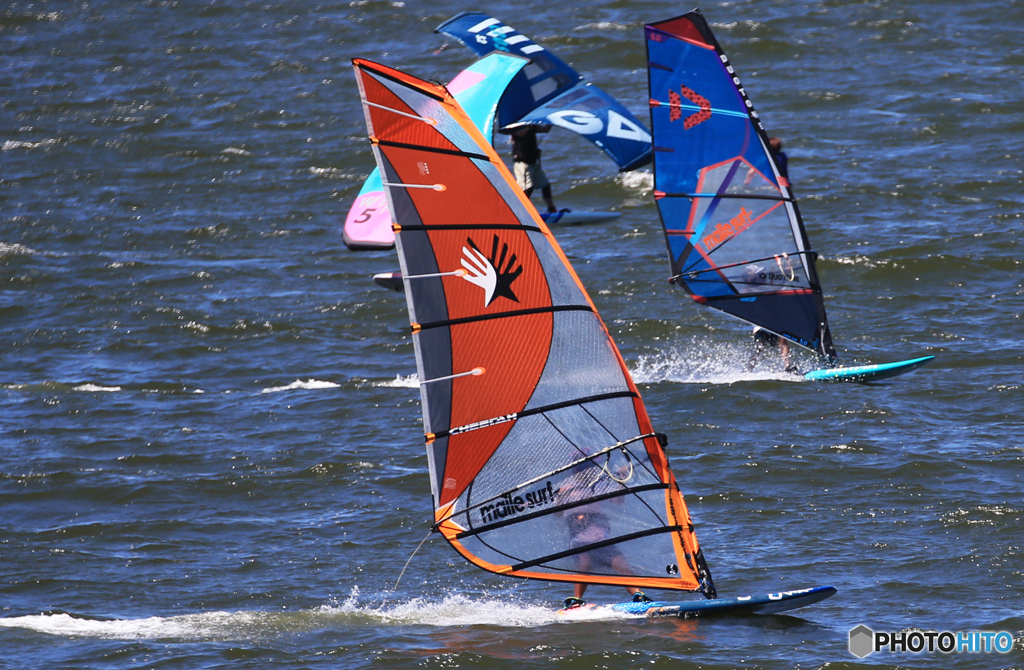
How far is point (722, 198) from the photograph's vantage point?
1582cm

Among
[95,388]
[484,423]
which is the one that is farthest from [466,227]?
[95,388]

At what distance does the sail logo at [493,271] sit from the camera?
9.77 m

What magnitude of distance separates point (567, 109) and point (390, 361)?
15.5 feet

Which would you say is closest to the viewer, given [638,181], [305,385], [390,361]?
[305,385]

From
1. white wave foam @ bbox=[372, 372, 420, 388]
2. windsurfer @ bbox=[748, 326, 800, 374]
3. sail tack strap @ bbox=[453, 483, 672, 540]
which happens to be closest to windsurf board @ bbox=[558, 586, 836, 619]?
sail tack strap @ bbox=[453, 483, 672, 540]

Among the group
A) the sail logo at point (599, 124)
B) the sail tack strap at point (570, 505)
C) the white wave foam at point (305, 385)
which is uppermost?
the sail logo at point (599, 124)

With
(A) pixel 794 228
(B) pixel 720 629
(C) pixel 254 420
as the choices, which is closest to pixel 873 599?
(B) pixel 720 629

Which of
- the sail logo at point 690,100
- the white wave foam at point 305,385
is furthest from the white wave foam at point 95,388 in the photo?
the sail logo at point 690,100

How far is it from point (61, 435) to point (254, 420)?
105 inches

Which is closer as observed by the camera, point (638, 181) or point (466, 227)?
point (466, 227)

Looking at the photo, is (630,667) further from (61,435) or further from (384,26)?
(384,26)

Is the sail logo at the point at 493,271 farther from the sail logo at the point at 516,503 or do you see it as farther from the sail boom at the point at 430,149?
the sail logo at the point at 516,503

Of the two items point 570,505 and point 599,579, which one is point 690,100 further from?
point 599,579

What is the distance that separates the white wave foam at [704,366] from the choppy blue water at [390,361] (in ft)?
0.22
